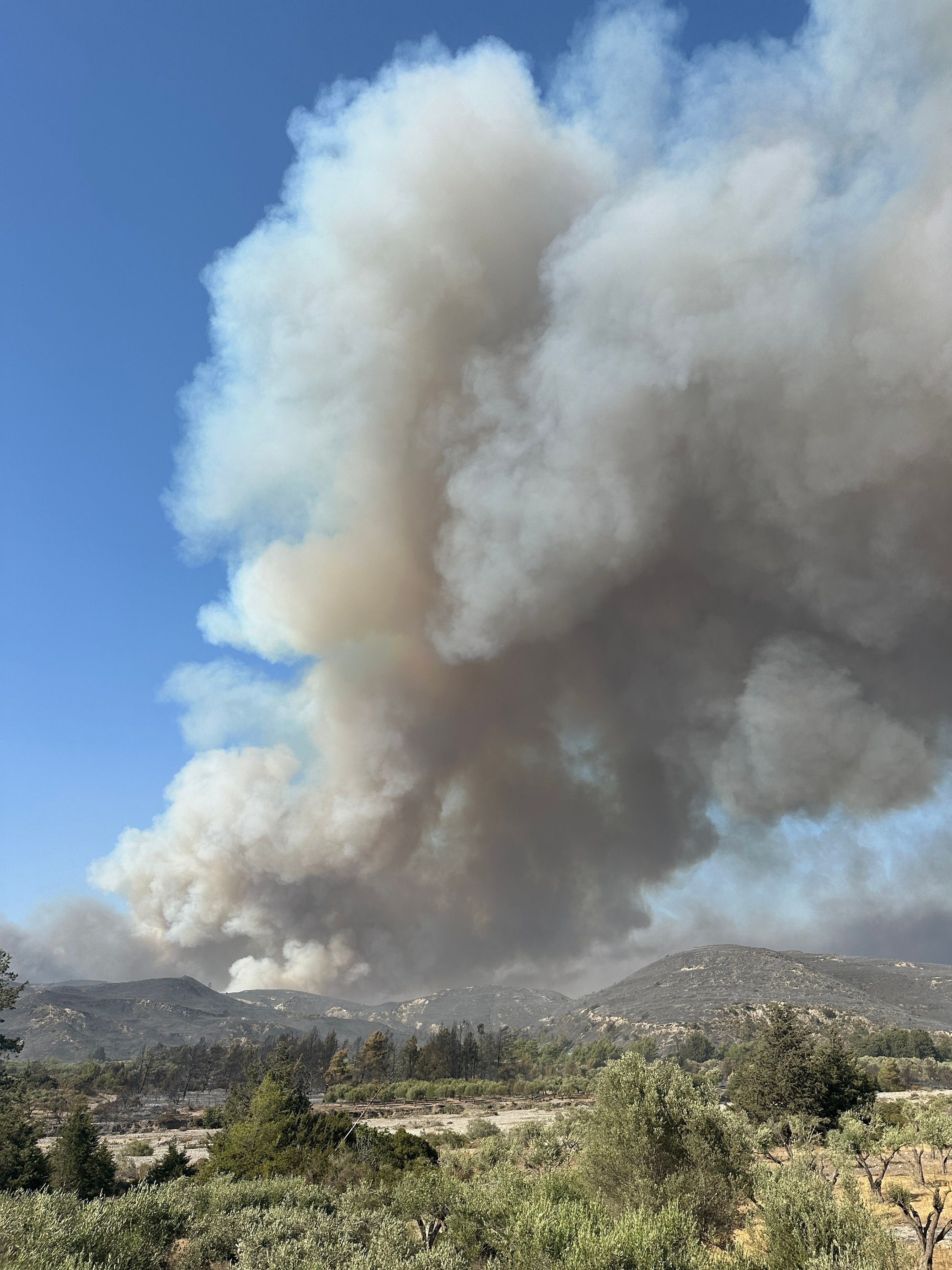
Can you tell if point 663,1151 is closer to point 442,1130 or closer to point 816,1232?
point 816,1232

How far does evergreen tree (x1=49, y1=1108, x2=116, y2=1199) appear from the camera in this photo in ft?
95.2

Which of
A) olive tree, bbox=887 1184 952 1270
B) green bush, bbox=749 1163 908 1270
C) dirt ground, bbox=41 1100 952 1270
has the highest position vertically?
green bush, bbox=749 1163 908 1270

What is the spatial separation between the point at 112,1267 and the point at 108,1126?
281 ft

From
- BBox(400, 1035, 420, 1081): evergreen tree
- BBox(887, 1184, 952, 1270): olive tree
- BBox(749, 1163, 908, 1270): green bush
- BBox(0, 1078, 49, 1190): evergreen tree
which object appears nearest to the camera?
BBox(749, 1163, 908, 1270): green bush

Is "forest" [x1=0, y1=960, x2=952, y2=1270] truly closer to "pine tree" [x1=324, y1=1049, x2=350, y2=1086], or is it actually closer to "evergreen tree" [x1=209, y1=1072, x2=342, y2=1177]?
"evergreen tree" [x1=209, y1=1072, x2=342, y2=1177]

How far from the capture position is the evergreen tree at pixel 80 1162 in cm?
2903

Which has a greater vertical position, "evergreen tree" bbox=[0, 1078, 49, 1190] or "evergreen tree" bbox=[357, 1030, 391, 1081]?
"evergreen tree" bbox=[0, 1078, 49, 1190]

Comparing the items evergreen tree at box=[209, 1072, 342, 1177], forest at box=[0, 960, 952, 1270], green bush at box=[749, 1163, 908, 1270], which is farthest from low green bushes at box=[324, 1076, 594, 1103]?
green bush at box=[749, 1163, 908, 1270]

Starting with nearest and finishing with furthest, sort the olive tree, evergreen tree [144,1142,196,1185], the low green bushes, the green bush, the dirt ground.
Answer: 1. the green bush
2. the olive tree
3. the dirt ground
4. evergreen tree [144,1142,196,1185]
5. the low green bushes

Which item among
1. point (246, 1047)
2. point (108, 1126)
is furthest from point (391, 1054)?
point (108, 1126)

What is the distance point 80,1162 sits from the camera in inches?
1169

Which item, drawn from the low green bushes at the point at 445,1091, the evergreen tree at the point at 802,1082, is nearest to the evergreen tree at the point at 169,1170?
the evergreen tree at the point at 802,1082

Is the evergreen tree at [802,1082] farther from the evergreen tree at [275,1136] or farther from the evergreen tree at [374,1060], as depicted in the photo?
the evergreen tree at [374,1060]

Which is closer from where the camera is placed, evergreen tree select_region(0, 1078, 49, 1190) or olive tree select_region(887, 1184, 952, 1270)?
olive tree select_region(887, 1184, 952, 1270)
